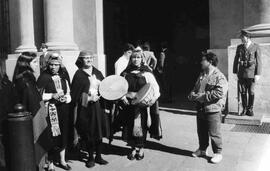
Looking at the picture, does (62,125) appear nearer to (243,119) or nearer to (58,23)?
(243,119)

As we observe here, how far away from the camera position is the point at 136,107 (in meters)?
5.45

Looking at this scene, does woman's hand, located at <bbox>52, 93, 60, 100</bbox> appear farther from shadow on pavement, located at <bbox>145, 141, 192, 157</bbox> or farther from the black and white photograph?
shadow on pavement, located at <bbox>145, 141, 192, 157</bbox>

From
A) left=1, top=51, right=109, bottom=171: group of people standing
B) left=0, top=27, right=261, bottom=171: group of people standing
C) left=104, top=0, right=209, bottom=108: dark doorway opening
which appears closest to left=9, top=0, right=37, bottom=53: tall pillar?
left=0, top=27, right=261, bottom=171: group of people standing

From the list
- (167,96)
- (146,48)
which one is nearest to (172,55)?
(167,96)

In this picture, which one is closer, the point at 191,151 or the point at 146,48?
the point at 191,151

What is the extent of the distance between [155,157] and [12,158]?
231 centimetres

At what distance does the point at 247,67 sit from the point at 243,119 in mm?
1121

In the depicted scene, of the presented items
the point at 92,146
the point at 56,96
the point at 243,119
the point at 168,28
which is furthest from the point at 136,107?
the point at 168,28

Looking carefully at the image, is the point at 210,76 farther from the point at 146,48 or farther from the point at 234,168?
the point at 146,48

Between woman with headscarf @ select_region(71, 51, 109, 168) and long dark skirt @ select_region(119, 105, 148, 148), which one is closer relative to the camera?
woman with headscarf @ select_region(71, 51, 109, 168)

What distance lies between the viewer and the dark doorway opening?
604 inches

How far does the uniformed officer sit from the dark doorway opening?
23.7 ft

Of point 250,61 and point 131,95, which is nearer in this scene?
point 131,95

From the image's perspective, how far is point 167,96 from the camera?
1108 cm
